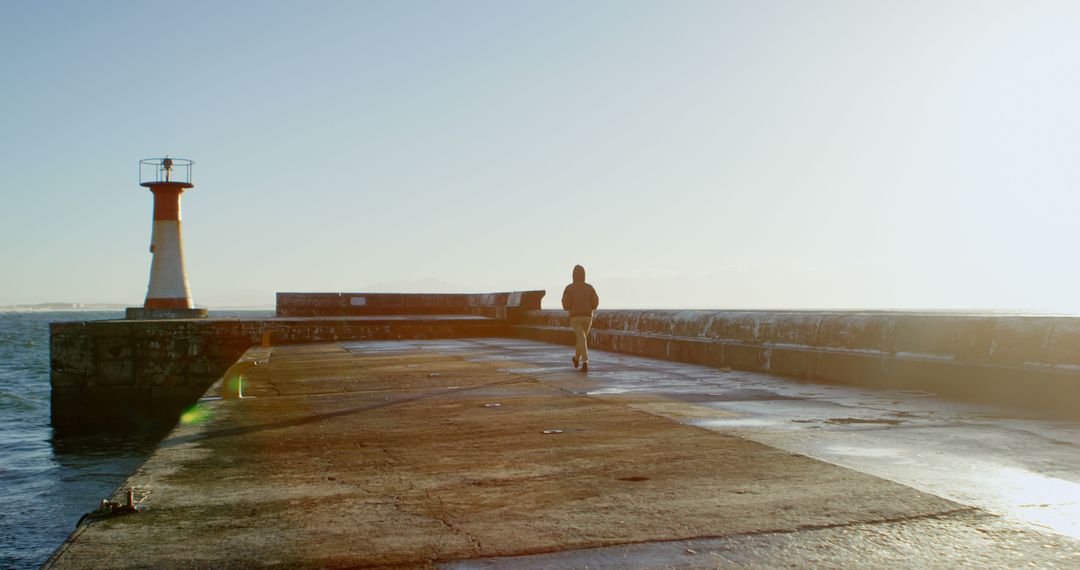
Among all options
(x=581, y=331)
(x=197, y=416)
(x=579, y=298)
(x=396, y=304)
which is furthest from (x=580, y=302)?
(x=396, y=304)

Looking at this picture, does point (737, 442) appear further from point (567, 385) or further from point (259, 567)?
point (567, 385)

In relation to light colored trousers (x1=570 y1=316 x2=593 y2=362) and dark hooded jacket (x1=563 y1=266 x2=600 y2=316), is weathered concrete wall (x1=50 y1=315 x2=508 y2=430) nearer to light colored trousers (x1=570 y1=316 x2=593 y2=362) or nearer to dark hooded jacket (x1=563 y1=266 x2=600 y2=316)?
dark hooded jacket (x1=563 y1=266 x2=600 y2=316)

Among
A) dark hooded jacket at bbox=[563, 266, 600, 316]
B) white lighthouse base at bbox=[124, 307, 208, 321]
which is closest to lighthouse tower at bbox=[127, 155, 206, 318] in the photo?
white lighthouse base at bbox=[124, 307, 208, 321]

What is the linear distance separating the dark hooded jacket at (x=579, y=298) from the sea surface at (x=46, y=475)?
228 inches

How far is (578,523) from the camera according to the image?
10.2 ft

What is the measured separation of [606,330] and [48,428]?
1169 centimetres

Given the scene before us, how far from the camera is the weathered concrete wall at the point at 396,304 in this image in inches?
875

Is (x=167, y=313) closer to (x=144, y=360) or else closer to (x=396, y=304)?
(x=396, y=304)

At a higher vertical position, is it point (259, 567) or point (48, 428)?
point (259, 567)

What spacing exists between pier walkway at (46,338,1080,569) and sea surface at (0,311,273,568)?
180 centimetres

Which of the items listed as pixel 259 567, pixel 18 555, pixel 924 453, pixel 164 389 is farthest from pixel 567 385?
pixel 164 389

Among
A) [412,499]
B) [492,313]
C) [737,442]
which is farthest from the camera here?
[492,313]

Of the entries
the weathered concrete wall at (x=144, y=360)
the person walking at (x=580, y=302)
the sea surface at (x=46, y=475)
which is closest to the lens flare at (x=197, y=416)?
the sea surface at (x=46, y=475)

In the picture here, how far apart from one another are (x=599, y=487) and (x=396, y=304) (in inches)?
882
